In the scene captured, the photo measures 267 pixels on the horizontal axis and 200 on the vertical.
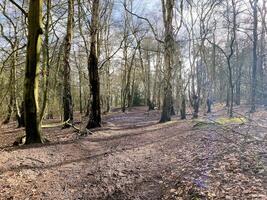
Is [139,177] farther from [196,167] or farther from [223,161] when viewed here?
[223,161]

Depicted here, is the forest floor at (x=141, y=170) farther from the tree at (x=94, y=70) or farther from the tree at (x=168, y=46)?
the tree at (x=168, y=46)

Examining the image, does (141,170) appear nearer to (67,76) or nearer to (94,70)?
(94,70)

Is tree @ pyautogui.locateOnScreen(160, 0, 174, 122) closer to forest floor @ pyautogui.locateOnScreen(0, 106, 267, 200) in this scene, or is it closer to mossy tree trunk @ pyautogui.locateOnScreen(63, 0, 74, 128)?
mossy tree trunk @ pyautogui.locateOnScreen(63, 0, 74, 128)

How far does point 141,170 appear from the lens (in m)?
Result: 8.21

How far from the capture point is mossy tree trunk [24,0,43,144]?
10.8 meters

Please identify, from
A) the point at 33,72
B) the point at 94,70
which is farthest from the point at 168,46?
the point at 33,72

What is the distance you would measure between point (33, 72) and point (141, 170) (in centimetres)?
510

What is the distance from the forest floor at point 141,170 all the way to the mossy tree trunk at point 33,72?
0.82m

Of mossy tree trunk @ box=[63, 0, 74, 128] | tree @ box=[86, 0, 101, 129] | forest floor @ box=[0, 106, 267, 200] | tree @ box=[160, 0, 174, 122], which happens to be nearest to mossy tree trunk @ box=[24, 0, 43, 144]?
forest floor @ box=[0, 106, 267, 200]

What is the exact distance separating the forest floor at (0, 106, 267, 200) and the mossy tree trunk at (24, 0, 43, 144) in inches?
32.2

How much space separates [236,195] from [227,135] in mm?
5713

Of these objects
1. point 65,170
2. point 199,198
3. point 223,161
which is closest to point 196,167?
point 223,161

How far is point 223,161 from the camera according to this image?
786cm

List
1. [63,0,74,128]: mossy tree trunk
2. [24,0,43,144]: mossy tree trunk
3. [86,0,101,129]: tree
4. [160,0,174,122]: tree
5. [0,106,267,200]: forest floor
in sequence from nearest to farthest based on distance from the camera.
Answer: [0,106,267,200]: forest floor, [24,0,43,144]: mossy tree trunk, [86,0,101,129]: tree, [63,0,74,128]: mossy tree trunk, [160,0,174,122]: tree
